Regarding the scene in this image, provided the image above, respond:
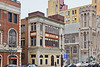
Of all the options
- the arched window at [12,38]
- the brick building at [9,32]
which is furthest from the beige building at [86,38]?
the arched window at [12,38]

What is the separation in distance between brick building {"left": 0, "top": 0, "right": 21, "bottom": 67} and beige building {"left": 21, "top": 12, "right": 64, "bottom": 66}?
7.05m

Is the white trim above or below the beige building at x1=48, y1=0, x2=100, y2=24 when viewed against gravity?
below

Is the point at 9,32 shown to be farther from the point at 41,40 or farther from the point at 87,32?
the point at 87,32

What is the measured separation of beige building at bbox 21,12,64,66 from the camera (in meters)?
43.7

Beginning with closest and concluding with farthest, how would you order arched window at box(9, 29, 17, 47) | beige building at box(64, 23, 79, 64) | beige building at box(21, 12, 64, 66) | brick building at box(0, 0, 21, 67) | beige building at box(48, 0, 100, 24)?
1. brick building at box(0, 0, 21, 67)
2. arched window at box(9, 29, 17, 47)
3. beige building at box(21, 12, 64, 66)
4. beige building at box(64, 23, 79, 64)
5. beige building at box(48, 0, 100, 24)

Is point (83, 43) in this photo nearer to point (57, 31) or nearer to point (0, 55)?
point (57, 31)

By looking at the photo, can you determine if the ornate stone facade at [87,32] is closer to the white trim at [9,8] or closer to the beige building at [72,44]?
the beige building at [72,44]

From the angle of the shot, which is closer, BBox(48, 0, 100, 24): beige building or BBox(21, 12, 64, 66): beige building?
BBox(21, 12, 64, 66): beige building

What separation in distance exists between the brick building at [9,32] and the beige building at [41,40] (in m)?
7.05

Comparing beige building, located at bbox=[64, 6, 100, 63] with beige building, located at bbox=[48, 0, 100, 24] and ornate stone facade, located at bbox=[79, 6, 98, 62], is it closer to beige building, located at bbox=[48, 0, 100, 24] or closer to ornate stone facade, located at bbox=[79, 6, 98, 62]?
ornate stone facade, located at bbox=[79, 6, 98, 62]

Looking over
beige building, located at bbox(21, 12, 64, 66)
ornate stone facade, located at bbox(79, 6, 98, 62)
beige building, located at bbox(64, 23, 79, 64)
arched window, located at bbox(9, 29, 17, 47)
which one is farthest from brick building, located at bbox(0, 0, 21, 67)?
beige building, located at bbox(64, 23, 79, 64)

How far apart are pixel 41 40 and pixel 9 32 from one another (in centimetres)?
1112

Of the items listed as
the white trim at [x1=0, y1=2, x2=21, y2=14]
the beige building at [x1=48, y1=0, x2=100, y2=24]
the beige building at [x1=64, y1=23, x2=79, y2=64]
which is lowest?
the beige building at [x1=64, y1=23, x2=79, y2=64]

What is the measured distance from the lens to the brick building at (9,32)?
112 ft
